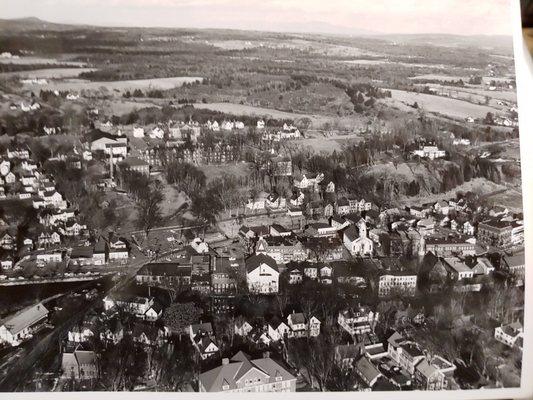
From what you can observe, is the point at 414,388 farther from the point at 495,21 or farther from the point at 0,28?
the point at 0,28

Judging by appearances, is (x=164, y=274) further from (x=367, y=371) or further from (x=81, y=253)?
(x=367, y=371)

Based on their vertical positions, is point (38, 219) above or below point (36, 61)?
below

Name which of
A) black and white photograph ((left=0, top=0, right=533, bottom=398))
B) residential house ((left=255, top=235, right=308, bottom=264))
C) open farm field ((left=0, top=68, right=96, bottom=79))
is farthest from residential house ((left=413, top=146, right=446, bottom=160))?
open farm field ((left=0, top=68, right=96, bottom=79))

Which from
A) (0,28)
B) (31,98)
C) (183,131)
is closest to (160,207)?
(183,131)

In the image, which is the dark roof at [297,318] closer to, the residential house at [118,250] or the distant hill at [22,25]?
the residential house at [118,250]

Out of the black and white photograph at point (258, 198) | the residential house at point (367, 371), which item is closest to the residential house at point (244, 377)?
the black and white photograph at point (258, 198)

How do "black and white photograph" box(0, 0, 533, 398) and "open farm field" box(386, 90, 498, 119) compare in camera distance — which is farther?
"open farm field" box(386, 90, 498, 119)

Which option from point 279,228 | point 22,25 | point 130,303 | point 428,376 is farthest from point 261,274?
point 22,25

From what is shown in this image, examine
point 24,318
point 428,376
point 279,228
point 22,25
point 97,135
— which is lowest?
point 428,376

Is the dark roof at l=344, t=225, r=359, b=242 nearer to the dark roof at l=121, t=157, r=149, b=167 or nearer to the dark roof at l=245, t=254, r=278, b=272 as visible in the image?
the dark roof at l=245, t=254, r=278, b=272
